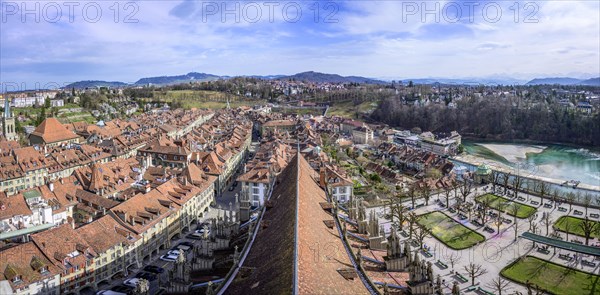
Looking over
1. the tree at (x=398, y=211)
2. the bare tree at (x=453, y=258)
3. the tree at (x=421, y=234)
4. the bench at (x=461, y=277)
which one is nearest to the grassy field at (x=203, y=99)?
the tree at (x=398, y=211)

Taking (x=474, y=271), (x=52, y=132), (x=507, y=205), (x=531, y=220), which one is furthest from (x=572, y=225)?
(x=52, y=132)

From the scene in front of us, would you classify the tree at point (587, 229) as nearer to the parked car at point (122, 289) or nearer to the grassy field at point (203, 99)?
the parked car at point (122, 289)

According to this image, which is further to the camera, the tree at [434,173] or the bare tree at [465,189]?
the tree at [434,173]

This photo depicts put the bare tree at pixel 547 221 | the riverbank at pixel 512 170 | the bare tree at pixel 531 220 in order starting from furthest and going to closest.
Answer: the riverbank at pixel 512 170 < the bare tree at pixel 531 220 < the bare tree at pixel 547 221

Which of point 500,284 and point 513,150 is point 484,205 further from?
point 513,150

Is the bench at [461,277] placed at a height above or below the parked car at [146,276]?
below

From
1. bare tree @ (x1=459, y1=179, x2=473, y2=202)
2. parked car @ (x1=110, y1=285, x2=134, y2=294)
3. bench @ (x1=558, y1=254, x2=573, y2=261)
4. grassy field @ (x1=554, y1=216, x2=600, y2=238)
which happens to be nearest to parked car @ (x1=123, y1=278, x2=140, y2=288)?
parked car @ (x1=110, y1=285, x2=134, y2=294)

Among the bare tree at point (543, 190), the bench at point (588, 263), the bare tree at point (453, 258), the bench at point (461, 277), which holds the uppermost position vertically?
the bare tree at point (543, 190)
